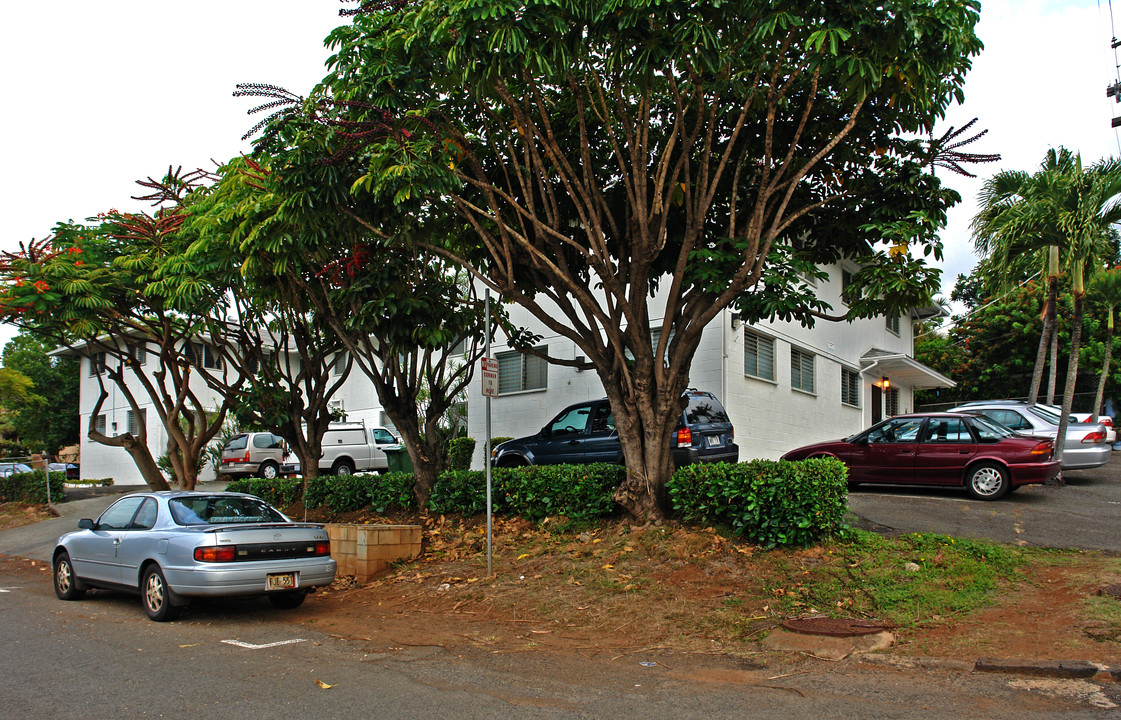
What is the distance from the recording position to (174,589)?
8.50 meters

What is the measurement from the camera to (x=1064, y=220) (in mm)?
14484

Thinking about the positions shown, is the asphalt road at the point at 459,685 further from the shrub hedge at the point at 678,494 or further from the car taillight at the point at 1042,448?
the car taillight at the point at 1042,448

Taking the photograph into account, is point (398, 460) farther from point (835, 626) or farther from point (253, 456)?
point (835, 626)

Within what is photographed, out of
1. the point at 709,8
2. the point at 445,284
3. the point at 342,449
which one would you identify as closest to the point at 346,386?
the point at 342,449

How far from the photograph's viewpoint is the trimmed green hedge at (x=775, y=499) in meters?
9.23

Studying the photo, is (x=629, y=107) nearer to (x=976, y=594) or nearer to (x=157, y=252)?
(x=976, y=594)

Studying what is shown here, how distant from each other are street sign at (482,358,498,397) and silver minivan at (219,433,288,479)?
16.5 meters

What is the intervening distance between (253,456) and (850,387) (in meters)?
17.6

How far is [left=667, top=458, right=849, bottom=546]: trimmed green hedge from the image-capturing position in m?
9.23

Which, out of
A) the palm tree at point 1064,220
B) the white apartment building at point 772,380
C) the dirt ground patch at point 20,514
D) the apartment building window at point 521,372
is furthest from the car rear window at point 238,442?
the palm tree at point 1064,220

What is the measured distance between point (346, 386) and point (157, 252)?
17.8m

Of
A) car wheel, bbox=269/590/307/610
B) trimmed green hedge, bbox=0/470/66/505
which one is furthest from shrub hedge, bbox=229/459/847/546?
trimmed green hedge, bbox=0/470/66/505

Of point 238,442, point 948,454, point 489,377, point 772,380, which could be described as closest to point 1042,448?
point 948,454

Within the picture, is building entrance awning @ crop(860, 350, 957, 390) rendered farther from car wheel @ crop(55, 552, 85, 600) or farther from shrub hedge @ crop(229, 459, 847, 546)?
car wheel @ crop(55, 552, 85, 600)
